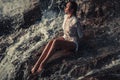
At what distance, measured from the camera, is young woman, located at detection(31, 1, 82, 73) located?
6.80m

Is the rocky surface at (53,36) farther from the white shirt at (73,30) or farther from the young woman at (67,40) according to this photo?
the white shirt at (73,30)

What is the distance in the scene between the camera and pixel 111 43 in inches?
287

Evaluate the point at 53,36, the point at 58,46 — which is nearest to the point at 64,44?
the point at 58,46

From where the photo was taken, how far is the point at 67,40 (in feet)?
23.2

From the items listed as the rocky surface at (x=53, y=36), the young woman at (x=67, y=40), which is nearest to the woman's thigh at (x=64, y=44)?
the young woman at (x=67, y=40)

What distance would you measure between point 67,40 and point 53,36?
852mm

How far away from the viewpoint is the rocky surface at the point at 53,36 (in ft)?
22.5

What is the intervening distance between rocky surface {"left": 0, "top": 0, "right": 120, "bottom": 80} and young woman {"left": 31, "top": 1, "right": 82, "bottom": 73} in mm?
208

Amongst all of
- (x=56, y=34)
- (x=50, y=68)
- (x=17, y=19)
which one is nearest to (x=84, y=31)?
(x=56, y=34)

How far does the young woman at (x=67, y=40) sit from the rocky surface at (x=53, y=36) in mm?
208

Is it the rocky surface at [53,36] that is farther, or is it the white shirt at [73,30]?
the white shirt at [73,30]

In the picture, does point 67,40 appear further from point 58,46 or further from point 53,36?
point 53,36

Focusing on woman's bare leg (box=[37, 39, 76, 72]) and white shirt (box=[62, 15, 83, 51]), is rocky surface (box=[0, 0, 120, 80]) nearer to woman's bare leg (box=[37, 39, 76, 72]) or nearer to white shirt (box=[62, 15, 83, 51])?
woman's bare leg (box=[37, 39, 76, 72])

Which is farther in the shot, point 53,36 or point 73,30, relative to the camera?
point 53,36
